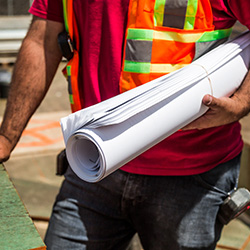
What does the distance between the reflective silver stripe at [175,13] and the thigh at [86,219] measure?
0.64 meters

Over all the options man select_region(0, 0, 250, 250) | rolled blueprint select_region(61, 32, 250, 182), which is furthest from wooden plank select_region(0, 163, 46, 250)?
man select_region(0, 0, 250, 250)

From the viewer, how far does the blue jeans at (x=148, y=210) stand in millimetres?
1848

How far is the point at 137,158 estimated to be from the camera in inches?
71.8

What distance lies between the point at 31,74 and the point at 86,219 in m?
→ 0.60

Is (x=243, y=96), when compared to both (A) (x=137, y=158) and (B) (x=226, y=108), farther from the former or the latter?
(A) (x=137, y=158)

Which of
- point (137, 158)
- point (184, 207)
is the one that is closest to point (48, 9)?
point (137, 158)

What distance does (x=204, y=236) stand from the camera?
A: 186 cm

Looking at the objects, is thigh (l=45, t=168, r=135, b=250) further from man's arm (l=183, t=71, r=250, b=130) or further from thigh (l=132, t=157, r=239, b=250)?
man's arm (l=183, t=71, r=250, b=130)

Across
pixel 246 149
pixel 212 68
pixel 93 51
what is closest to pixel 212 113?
pixel 212 68

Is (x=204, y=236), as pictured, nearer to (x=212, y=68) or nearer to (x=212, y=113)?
(x=212, y=113)

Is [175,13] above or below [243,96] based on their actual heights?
above

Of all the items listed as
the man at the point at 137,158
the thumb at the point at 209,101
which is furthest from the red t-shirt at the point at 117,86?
the thumb at the point at 209,101

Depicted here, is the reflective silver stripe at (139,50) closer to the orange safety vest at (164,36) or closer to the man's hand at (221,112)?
the orange safety vest at (164,36)

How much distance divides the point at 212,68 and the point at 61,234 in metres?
0.88
